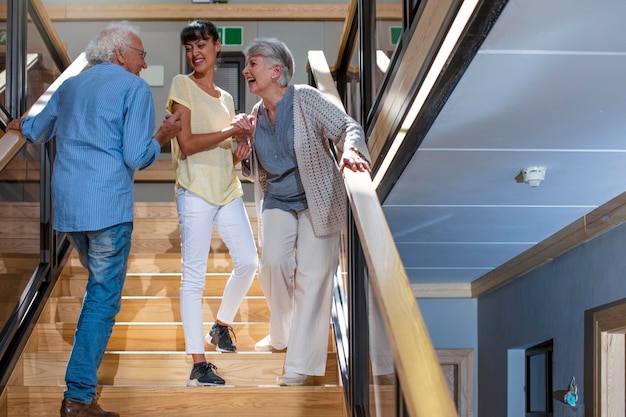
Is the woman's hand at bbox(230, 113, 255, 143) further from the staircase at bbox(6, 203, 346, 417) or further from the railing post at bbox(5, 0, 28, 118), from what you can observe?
the railing post at bbox(5, 0, 28, 118)

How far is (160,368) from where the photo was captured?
405 cm

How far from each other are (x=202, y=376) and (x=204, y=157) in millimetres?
899

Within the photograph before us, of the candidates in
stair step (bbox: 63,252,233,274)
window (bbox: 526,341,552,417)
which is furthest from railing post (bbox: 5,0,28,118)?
window (bbox: 526,341,552,417)

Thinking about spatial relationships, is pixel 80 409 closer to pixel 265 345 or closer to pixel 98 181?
pixel 98 181

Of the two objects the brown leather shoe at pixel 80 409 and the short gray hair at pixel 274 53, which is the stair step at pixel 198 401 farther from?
the short gray hair at pixel 274 53

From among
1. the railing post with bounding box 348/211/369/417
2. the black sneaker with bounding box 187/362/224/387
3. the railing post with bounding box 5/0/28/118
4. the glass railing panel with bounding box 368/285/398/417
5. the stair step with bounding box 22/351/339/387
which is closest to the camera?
the glass railing panel with bounding box 368/285/398/417

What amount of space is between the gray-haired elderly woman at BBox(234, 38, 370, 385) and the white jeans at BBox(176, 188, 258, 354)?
110 mm

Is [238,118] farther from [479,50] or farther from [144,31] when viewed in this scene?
[144,31]

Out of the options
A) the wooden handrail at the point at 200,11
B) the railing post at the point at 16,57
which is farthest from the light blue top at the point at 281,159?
the wooden handrail at the point at 200,11

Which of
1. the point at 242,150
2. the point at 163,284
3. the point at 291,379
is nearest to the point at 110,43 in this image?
the point at 242,150

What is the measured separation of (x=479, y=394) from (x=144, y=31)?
13.6 ft

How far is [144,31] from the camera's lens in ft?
27.5

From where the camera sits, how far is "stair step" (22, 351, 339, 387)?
4031 millimetres

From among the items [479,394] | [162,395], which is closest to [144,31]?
[479,394]
